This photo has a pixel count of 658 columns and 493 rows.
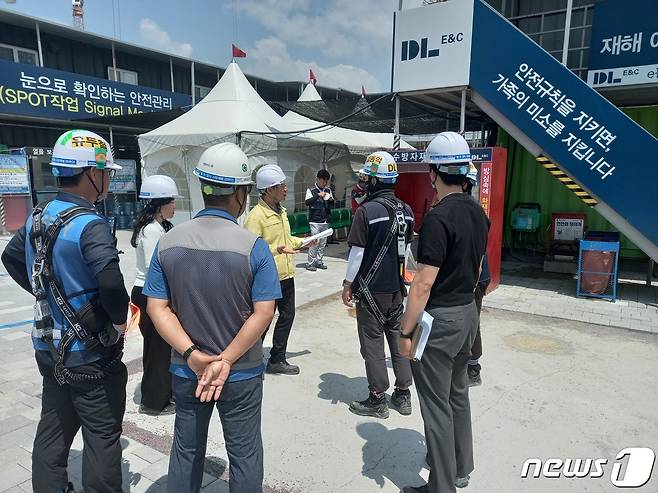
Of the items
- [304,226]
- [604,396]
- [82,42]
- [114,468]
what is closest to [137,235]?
[114,468]

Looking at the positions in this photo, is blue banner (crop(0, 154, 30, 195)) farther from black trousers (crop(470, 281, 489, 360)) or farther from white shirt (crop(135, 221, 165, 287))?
black trousers (crop(470, 281, 489, 360))

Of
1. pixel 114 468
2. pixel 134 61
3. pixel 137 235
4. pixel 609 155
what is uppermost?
pixel 134 61

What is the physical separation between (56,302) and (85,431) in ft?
2.07

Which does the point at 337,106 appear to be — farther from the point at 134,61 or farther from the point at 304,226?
the point at 134,61

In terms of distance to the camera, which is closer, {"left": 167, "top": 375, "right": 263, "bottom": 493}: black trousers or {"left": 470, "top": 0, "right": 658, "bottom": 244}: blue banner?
{"left": 167, "top": 375, "right": 263, "bottom": 493}: black trousers

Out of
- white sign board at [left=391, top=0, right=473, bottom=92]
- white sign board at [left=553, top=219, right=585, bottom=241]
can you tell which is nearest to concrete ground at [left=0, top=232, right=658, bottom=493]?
white sign board at [left=553, top=219, right=585, bottom=241]

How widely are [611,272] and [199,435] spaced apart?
6.64m

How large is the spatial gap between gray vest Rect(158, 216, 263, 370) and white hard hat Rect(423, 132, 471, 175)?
1119 millimetres

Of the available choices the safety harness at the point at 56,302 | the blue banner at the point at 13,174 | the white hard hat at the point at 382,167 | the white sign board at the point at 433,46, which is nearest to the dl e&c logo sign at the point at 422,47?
the white sign board at the point at 433,46

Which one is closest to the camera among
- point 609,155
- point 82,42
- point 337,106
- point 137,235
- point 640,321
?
point 137,235

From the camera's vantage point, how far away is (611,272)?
6703mm

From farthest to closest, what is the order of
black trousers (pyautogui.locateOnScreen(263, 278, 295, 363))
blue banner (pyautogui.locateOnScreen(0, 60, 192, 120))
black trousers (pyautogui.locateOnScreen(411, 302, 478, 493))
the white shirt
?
blue banner (pyautogui.locateOnScreen(0, 60, 192, 120)), black trousers (pyautogui.locateOnScreen(263, 278, 295, 363)), the white shirt, black trousers (pyautogui.locateOnScreen(411, 302, 478, 493))

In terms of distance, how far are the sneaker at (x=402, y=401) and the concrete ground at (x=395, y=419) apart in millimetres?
61

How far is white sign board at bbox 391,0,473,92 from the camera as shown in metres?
7.01
